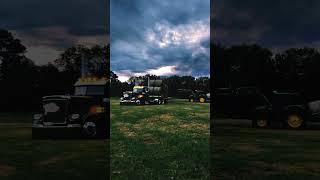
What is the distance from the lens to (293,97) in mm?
7215

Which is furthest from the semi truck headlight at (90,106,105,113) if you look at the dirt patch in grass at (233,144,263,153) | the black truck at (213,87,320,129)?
the dirt patch in grass at (233,144,263,153)

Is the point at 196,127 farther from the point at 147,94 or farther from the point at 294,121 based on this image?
the point at 294,121

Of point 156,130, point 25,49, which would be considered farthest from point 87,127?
point 156,130

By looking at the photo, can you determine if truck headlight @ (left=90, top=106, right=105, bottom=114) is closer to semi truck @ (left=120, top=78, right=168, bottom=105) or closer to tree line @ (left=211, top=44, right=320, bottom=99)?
tree line @ (left=211, top=44, right=320, bottom=99)

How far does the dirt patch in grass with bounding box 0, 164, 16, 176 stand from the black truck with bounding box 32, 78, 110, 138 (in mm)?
577

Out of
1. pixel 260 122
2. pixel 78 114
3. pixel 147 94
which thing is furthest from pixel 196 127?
pixel 78 114

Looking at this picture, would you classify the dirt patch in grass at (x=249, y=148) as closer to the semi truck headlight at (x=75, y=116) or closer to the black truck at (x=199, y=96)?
the semi truck headlight at (x=75, y=116)

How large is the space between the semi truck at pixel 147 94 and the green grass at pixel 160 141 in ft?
0.60

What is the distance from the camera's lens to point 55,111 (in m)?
7.12

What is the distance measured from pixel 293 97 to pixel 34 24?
4179 millimetres

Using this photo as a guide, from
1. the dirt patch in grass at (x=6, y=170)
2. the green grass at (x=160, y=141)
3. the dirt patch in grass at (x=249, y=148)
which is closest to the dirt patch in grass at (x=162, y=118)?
the green grass at (x=160, y=141)

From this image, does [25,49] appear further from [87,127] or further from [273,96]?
[273,96]

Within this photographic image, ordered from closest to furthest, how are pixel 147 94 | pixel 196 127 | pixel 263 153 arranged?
pixel 263 153 < pixel 147 94 < pixel 196 127

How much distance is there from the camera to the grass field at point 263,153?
6.94 meters
